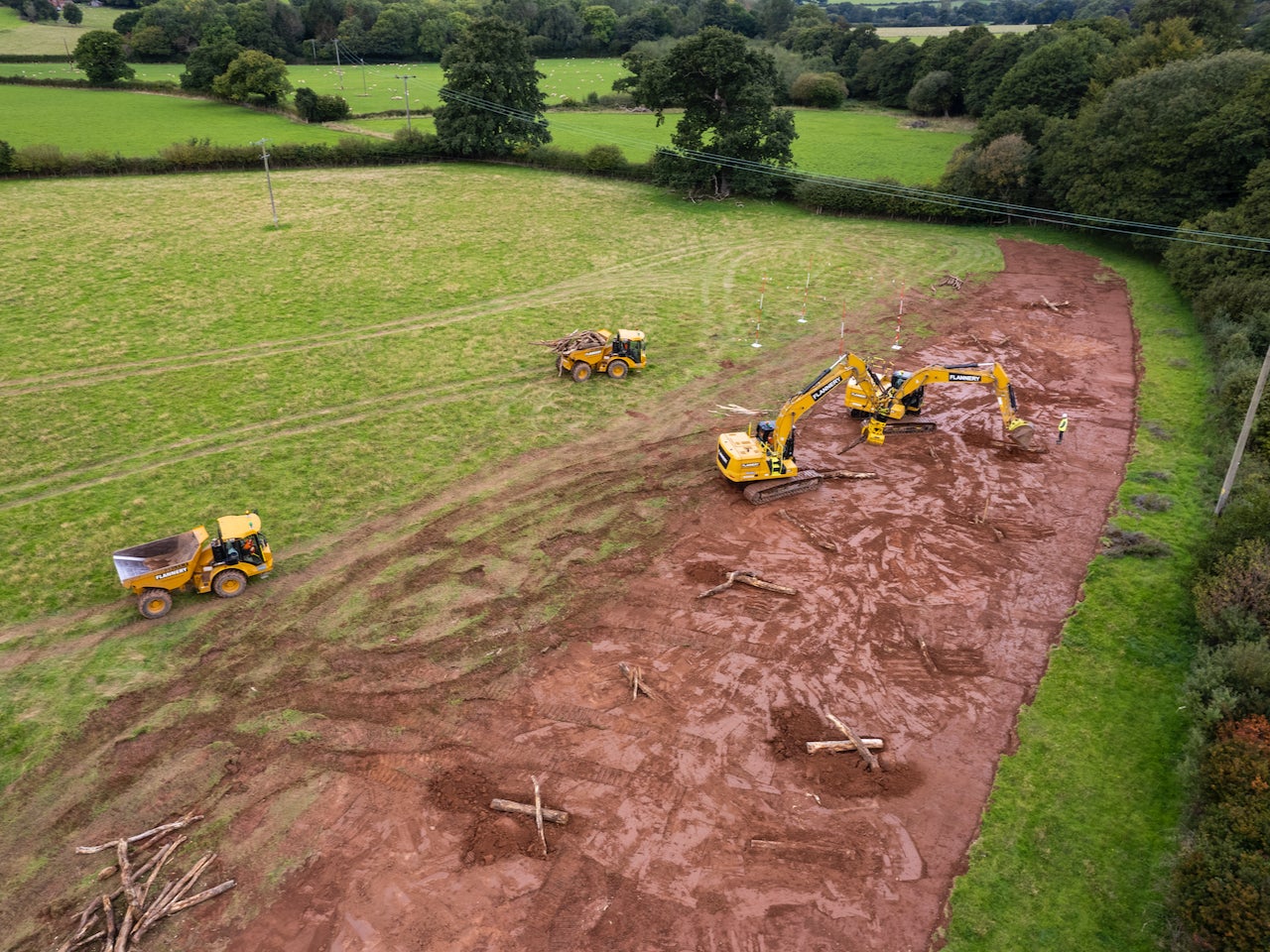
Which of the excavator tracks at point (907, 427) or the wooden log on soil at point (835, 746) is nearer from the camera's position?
the wooden log on soil at point (835, 746)

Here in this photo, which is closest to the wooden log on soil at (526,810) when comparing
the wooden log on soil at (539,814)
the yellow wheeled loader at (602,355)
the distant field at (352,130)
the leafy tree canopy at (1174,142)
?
the wooden log on soil at (539,814)

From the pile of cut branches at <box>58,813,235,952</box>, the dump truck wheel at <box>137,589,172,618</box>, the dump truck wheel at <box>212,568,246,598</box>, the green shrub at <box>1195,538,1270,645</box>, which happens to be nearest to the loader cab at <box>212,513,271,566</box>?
the dump truck wheel at <box>212,568,246,598</box>

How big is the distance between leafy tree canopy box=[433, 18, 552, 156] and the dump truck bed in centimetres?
5527

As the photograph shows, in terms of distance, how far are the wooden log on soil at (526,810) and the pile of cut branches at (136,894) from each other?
14.6 feet

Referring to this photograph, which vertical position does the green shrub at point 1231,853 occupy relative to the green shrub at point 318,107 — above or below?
below

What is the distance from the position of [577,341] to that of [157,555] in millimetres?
17277

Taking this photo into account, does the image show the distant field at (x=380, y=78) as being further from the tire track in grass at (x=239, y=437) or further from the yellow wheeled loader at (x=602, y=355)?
the tire track in grass at (x=239, y=437)

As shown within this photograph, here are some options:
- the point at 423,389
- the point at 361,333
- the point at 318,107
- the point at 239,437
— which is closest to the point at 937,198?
the point at 361,333

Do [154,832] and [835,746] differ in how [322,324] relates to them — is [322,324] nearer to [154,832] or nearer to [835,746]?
[154,832]

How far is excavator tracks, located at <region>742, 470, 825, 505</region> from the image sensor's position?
23500 mm

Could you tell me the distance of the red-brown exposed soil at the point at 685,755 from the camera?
492 inches

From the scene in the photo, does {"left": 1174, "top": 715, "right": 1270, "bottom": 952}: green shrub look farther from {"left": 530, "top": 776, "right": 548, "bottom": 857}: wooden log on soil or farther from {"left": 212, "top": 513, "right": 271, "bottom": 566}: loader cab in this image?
{"left": 212, "top": 513, "right": 271, "bottom": 566}: loader cab

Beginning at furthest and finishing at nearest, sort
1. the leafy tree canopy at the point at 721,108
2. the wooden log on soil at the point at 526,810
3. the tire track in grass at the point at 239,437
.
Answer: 1. the leafy tree canopy at the point at 721,108
2. the tire track in grass at the point at 239,437
3. the wooden log on soil at the point at 526,810

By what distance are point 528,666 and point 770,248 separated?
124 ft
